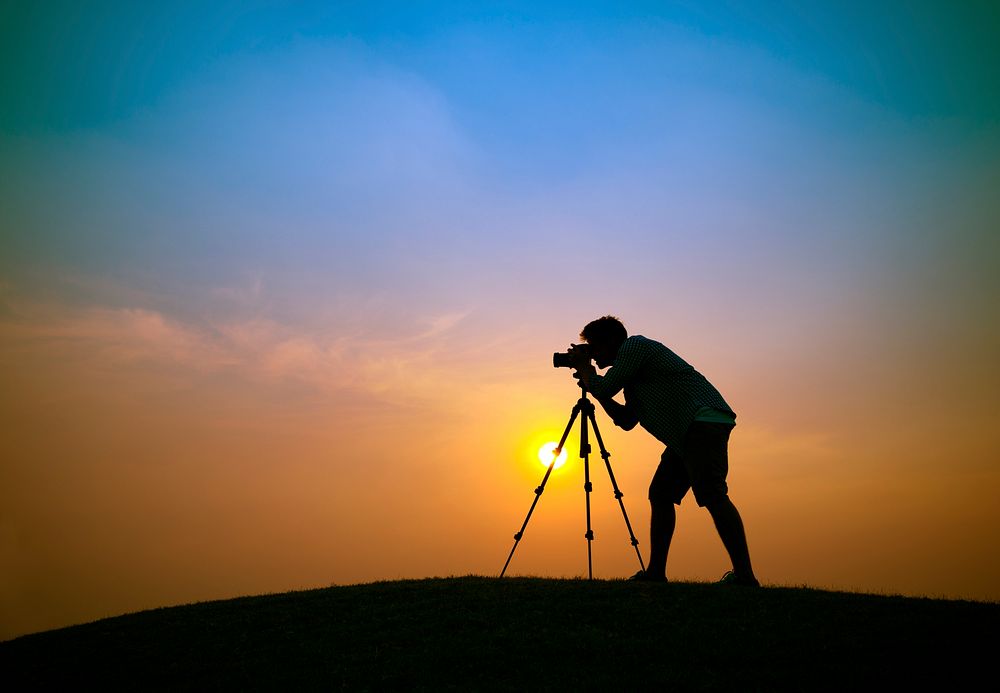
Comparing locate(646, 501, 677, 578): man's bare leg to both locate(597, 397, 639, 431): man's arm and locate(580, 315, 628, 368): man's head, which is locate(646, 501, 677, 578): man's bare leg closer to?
locate(597, 397, 639, 431): man's arm

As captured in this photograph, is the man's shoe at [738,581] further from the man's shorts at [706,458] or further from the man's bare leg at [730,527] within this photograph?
the man's shorts at [706,458]

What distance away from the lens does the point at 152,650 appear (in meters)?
7.88

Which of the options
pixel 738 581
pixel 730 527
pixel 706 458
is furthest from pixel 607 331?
pixel 738 581

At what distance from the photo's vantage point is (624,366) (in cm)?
784

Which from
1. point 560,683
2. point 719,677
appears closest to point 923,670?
point 719,677

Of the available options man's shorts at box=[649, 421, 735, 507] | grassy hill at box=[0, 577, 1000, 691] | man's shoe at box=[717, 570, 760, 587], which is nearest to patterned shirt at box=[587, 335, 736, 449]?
man's shorts at box=[649, 421, 735, 507]

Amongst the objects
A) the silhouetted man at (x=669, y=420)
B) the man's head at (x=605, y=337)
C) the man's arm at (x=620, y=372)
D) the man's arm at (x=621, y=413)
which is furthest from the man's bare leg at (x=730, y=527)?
the man's head at (x=605, y=337)

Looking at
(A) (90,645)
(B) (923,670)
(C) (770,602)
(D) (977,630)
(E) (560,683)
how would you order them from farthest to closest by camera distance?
(A) (90,645)
(C) (770,602)
(D) (977,630)
(E) (560,683)
(B) (923,670)

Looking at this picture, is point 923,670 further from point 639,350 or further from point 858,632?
point 639,350

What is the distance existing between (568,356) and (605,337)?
58cm

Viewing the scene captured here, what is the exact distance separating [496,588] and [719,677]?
3864 mm

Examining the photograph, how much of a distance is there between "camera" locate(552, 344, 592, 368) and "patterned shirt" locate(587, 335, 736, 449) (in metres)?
0.51

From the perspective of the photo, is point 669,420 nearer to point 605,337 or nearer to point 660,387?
point 660,387

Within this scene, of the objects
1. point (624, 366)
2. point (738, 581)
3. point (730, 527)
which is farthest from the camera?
point (624, 366)
